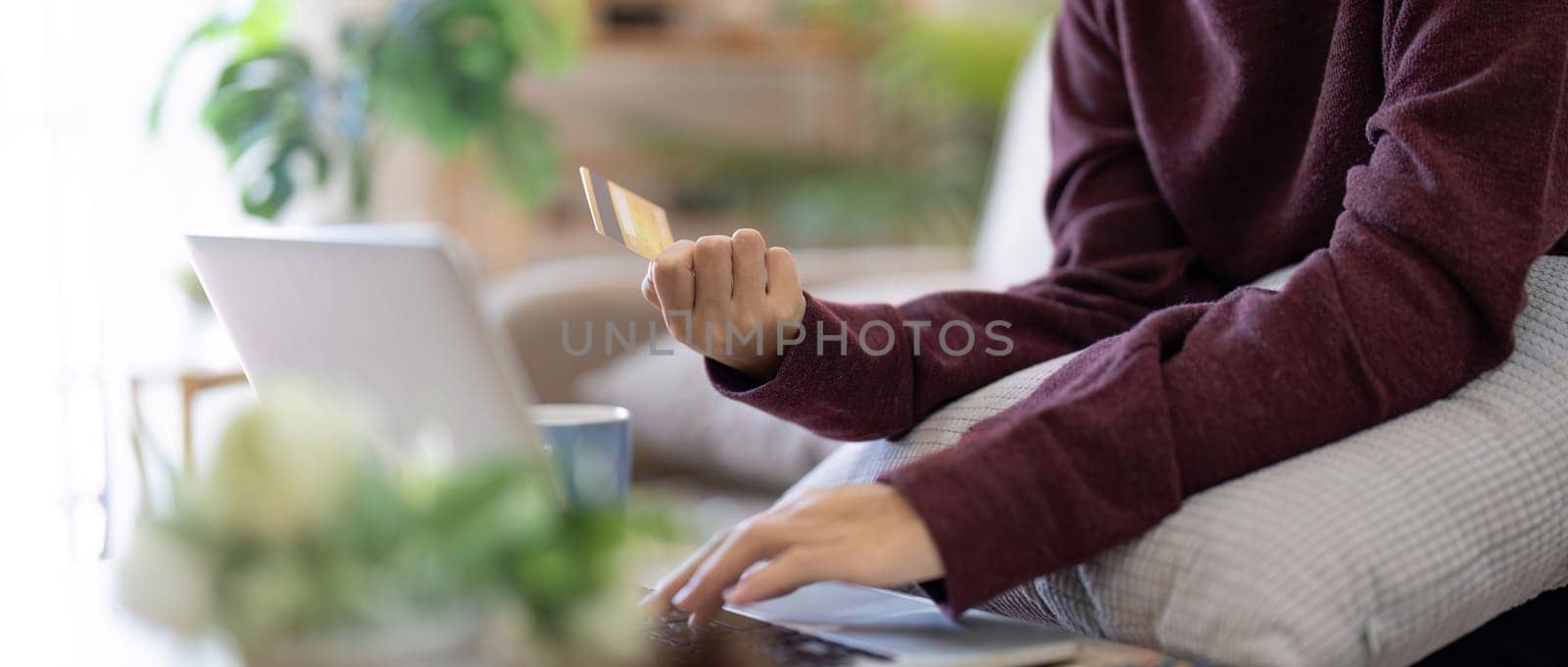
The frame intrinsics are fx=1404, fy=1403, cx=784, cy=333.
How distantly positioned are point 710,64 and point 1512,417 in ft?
9.69

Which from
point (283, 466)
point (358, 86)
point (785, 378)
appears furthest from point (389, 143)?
point (283, 466)

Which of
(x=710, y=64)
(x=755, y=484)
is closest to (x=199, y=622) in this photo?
(x=755, y=484)

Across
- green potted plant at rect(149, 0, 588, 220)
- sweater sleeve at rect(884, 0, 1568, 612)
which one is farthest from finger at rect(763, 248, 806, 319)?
green potted plant at rect(149, 0, 588, 220)

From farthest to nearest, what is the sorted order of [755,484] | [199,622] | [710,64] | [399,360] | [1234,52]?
[710,64], [755,484], [1234,52], [399,360], [199,622]

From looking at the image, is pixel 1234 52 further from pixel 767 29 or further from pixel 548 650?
pixel 767 29

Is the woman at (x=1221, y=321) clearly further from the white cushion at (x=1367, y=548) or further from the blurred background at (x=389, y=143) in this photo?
the blurred background at (x=389, y=143)

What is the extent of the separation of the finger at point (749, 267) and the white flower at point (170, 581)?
313mm

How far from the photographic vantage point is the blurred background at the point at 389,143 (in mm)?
1903

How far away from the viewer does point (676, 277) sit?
2.03ft

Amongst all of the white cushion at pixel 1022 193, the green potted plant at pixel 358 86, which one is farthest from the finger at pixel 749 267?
the green potted plant at pixel 358 86

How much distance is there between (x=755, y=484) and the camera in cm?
131

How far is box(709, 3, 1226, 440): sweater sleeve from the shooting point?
27.3 inches

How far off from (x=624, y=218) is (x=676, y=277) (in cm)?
4

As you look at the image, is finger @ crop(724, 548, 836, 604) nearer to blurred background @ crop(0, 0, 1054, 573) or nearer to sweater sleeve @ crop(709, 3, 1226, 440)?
sweater sleeve @ crop(709, 3, 1226, 440)
